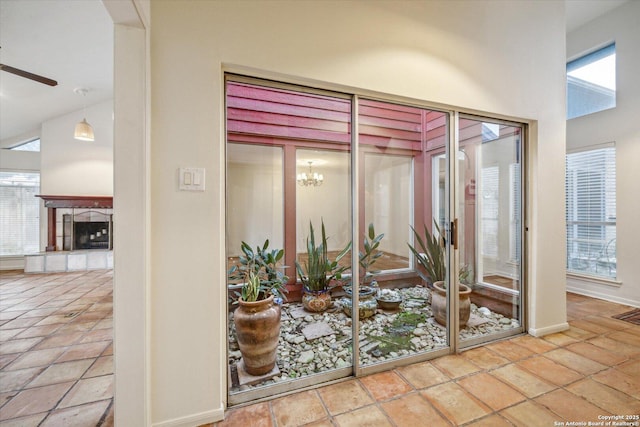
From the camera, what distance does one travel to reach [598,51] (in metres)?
3.46

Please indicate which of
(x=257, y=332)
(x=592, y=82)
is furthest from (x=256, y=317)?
(x=592, y=82)

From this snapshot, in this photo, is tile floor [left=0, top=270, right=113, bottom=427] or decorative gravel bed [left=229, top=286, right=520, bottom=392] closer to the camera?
tile floor [left=0, top=270, right=113, bottom=427]

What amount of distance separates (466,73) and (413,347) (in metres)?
2.28

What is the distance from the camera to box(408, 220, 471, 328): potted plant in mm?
2375

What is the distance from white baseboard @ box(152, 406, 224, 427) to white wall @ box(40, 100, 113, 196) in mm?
5670

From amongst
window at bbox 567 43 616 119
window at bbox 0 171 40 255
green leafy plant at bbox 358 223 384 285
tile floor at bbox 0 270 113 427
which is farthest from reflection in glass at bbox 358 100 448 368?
window at bbox 0 171 40 255

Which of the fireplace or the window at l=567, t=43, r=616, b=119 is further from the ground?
the window at l=567, t=43, r=616, b=119

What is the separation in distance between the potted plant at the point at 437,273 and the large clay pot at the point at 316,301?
3.15 feet

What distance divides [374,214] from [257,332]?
4.43 ft

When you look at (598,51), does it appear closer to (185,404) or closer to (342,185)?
(342,185)

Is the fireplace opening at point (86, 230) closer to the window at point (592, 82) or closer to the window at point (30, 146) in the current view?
the window at point (30, 146)

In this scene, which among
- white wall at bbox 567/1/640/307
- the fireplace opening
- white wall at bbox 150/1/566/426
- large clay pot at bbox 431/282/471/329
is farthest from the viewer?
the fireplace opening

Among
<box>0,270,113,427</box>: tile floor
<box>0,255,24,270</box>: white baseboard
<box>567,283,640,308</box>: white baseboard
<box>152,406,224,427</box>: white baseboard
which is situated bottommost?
<box>0,270,113,427</box>: tile floor

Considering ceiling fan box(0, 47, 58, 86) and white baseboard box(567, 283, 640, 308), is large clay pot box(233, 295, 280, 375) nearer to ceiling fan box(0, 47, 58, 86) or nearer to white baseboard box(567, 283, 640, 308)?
ceiling fan box(0, 47, 58, 86)
